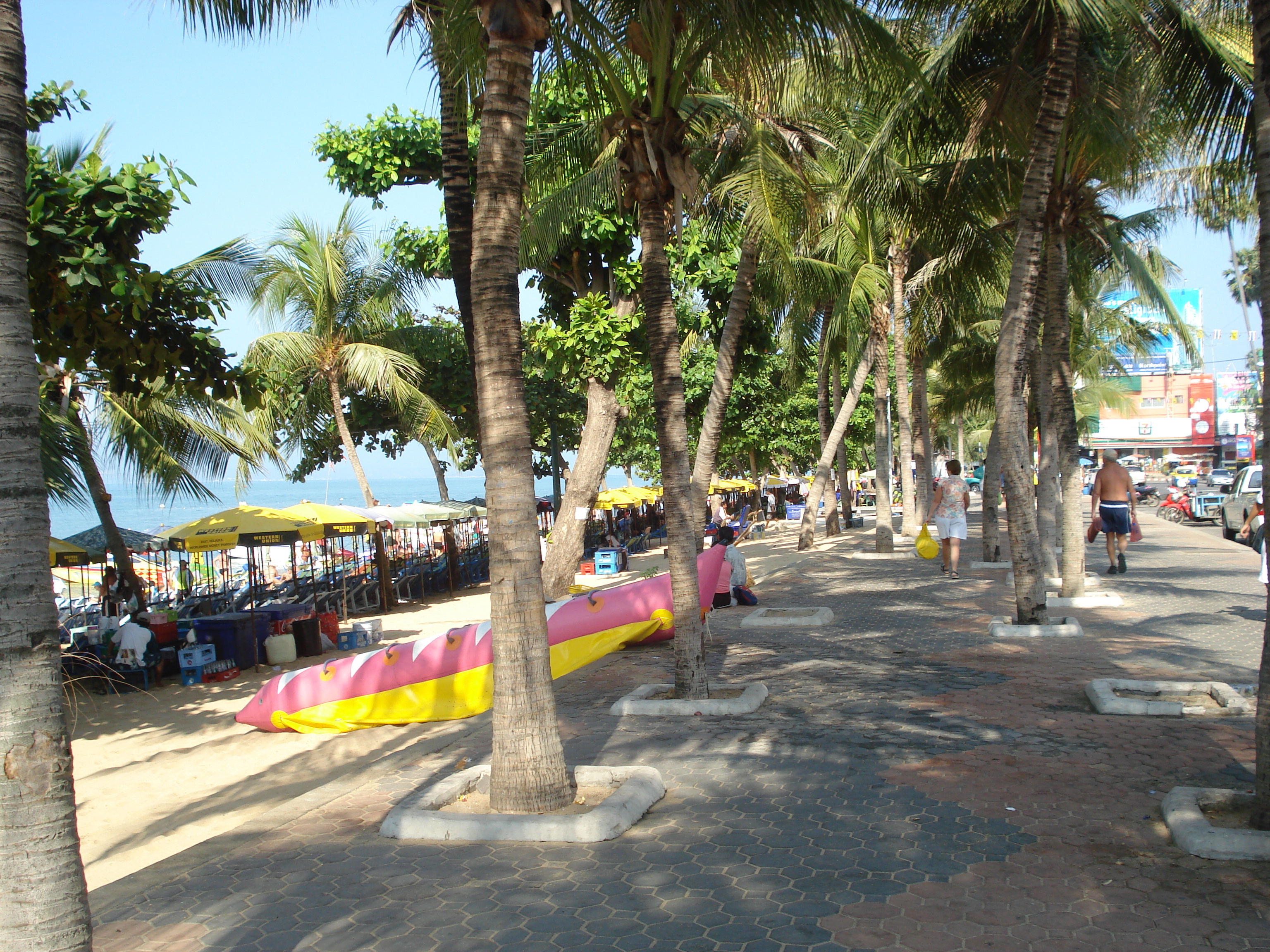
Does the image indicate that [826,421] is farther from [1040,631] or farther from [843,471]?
[1040,631]

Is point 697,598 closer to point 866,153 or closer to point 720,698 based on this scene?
point 720,698

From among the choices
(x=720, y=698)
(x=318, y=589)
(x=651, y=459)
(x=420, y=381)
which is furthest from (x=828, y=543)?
(x=651, y=459)

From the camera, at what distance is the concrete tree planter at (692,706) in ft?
24.1

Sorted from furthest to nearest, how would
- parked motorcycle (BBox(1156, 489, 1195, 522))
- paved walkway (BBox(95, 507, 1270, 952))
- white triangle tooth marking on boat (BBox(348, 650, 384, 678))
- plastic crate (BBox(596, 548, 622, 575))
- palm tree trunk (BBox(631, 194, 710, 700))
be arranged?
parked motorcycle (BBox(1156, 489, 1195, 522)) < plastic crate (BBox(596, 548, 622, 575)) < white triangle tooth marking on boat (BBox(348, 650, 384, 678)) < palm tree trunk (BBox(631, 194, 710, 700)) < paved walkway (BBox(95, 507, 1270, 952))

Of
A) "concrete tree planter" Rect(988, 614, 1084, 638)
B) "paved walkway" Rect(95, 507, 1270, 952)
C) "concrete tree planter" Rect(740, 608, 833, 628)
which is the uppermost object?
"concrete tree planter" Rect(740, 608, 833, 628)

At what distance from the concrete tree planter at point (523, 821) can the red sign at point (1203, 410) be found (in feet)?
325

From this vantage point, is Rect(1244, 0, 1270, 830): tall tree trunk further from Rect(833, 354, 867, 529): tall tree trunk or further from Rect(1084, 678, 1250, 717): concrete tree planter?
Rect(833, 354, 867, 529): tall tree trunk

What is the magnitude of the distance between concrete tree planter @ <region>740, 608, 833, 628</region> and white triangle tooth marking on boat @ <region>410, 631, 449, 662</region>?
4053mm

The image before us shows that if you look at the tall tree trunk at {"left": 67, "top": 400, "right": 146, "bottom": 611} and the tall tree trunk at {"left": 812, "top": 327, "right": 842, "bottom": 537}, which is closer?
the tall tree trunk at {"left": 67, "top": 400, "right": 146, "bottom": 611}

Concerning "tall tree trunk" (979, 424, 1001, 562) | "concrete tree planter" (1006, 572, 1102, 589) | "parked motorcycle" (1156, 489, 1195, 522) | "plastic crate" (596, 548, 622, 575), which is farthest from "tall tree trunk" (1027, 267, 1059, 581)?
"parked motorcycle" (1156, 489, 1195, 522)

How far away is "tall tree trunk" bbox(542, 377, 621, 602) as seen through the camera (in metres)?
15.9

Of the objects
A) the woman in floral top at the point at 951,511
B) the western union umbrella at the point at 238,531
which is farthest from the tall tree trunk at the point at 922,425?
the western union umbrella at the point at 238,531

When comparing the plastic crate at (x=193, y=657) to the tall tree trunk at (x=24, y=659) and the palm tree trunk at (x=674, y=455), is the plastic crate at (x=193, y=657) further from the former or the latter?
the tall tree trunk at (x=24, y=659)

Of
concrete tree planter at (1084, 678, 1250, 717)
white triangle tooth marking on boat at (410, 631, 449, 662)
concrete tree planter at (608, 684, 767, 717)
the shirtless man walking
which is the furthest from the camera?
the shirtless man walking
